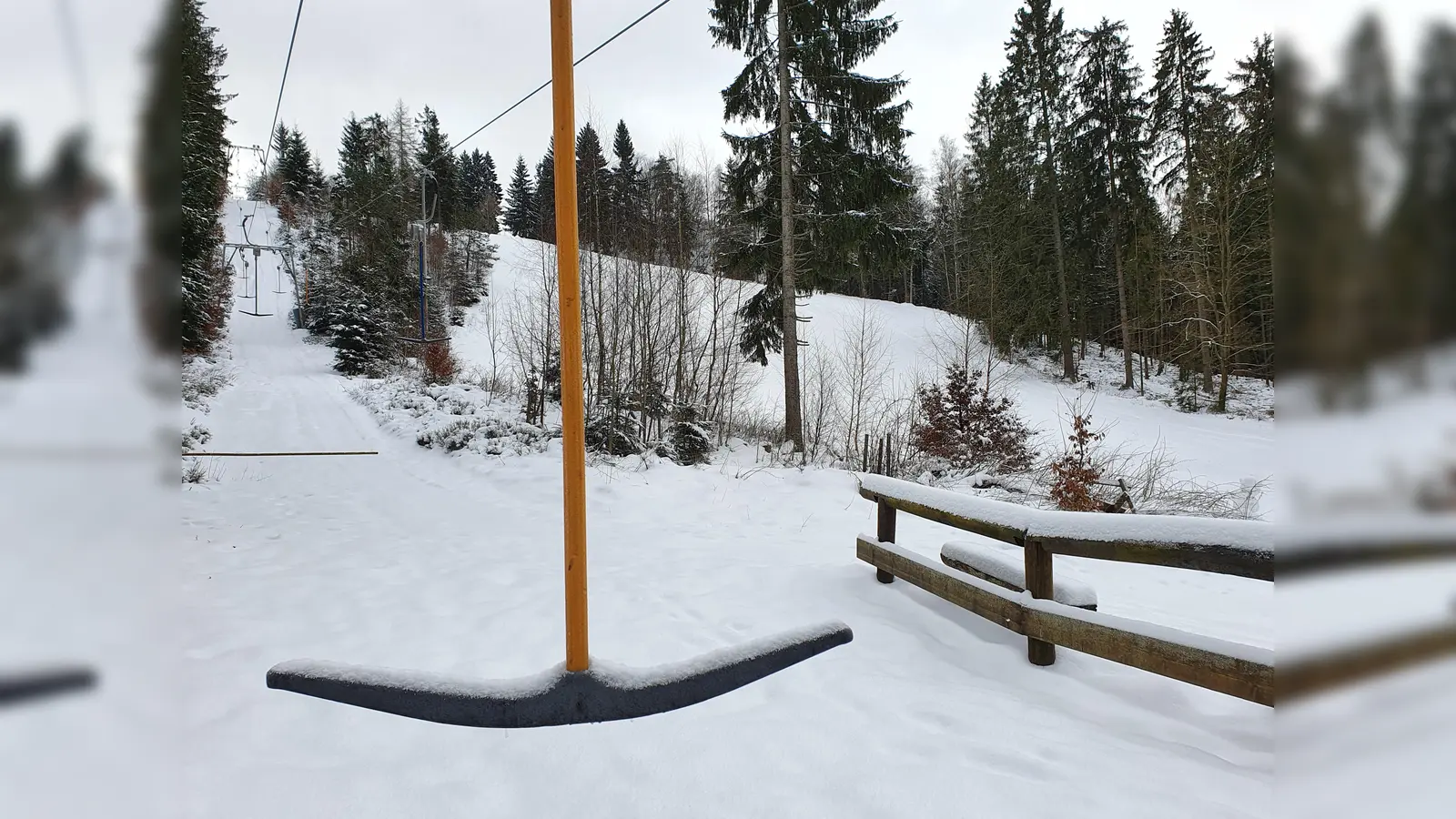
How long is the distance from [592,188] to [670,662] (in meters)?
8.25

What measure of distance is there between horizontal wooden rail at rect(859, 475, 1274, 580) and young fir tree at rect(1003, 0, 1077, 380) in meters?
17.6

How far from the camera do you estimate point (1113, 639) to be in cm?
200

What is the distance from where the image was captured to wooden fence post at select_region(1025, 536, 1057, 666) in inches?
90.0

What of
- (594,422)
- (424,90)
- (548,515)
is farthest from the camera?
(594,422)

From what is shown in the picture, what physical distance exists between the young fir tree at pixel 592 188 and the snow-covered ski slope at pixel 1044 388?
886 mm

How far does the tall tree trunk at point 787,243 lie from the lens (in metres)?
8.68

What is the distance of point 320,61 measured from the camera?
2.23m

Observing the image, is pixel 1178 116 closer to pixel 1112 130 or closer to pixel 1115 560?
pixel 1112 130

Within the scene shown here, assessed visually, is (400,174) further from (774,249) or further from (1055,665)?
(1055,665)

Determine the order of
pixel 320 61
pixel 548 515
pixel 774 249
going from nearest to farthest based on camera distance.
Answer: pixel 320 61 < pixel 548 515 < pixel 774 249

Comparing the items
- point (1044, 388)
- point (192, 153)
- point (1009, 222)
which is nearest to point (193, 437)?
point (192, 153)
